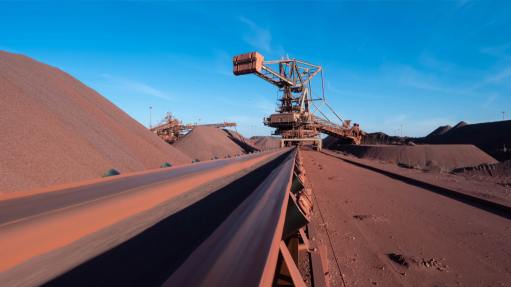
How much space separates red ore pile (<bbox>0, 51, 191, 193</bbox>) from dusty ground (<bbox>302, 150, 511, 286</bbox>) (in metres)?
6.36

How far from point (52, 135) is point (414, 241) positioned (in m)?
9.33

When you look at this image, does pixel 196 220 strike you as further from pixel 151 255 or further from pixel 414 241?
pixel 414 241

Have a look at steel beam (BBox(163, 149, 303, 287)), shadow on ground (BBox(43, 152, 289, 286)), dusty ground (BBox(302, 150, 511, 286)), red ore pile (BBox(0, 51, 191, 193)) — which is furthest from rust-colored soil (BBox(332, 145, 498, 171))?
steel beam (BBox(163, 149, 303, 287))

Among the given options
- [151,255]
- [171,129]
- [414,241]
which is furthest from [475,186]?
[171,129]

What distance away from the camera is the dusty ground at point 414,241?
3057mm

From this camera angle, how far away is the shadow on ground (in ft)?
3.58

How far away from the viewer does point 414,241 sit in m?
4.05

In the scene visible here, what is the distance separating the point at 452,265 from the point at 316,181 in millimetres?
6644

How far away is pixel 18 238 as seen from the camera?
1099 mm

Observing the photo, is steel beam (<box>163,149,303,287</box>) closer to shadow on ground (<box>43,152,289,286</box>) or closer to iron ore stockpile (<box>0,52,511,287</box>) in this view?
iron ore stockpile (<box>0,52,511,287</box>)

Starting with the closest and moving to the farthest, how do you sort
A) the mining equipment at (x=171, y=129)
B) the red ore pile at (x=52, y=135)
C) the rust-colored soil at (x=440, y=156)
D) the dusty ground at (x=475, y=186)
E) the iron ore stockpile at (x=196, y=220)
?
1. the iron ore stockpile at (x=196, y=220)
2. the red ore pile at (x=52, y=135)
3. the dusty ground at (x=475, y=186)
4. the rust-colored soil at (x=440, y=156)
5. the mining equipment at (x=171, y=129)

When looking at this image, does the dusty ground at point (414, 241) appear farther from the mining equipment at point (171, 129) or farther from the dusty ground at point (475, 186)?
the mining equipment at point (171, 129)

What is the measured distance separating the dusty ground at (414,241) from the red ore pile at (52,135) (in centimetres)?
636

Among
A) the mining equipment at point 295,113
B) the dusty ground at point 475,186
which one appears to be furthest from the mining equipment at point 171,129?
the dusty ground at point 475,186
